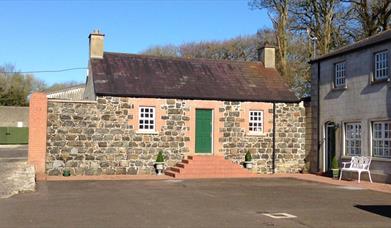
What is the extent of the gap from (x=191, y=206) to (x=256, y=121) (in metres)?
13.0

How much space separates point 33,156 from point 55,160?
888mm

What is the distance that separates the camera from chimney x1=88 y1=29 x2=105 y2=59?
79.0 feet

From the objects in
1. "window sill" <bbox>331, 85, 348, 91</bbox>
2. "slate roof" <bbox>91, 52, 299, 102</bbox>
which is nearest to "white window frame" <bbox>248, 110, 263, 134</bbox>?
"slate roof" <bbox>91, 52, 299, 102</bbox>

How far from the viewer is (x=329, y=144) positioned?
917 inches

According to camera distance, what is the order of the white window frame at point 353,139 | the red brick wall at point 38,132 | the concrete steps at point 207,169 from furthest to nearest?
the concrete steps at point 207,169 → the red brick wall at point 38,132 → the white window frame at point 353,139

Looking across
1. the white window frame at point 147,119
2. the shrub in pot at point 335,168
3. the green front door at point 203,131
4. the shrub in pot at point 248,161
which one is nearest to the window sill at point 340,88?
the shrub in pot at point 335,168

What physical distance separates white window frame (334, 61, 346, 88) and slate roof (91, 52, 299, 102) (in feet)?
9.15

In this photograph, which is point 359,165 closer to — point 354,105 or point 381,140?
point 381,140

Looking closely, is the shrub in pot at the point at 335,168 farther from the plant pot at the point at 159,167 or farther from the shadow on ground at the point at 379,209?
the shadow on ground at the point at 379,209

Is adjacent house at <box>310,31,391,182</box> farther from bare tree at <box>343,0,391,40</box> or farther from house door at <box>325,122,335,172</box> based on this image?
bare tree at <box>343,0,391,40</box>

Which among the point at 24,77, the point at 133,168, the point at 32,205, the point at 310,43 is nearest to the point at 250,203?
the point at 32,205

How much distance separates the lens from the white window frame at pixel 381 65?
19444 mm

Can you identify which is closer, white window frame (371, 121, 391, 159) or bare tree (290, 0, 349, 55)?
white window frame (371, 121, 391, 159)

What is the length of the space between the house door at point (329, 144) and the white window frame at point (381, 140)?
2.83m
